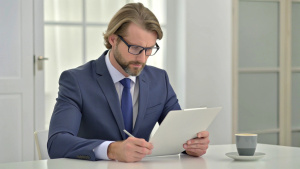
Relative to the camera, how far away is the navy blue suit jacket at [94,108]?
204 cm

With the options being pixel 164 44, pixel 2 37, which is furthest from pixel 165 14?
pixel 2 37

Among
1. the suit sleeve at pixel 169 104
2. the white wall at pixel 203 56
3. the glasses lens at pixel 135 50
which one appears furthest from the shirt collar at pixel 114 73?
the white wall at pixel 203 56

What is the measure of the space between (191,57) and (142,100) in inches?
88.9

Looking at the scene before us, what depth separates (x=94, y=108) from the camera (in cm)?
218

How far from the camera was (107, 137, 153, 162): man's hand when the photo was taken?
70.0 inches

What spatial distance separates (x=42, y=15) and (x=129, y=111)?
6.55ft

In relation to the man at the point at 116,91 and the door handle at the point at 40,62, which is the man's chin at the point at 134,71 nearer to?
the man at the point at 116,91

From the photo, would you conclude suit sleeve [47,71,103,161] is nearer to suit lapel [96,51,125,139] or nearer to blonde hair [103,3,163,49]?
suit lapel [96,51,125,139]

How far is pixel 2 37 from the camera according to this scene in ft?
12.7

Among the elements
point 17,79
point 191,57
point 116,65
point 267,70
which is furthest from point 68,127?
point 267,70

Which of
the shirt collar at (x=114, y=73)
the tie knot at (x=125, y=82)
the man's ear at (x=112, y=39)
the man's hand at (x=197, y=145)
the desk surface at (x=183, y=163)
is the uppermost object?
the man's ear at (x=112, y=39)

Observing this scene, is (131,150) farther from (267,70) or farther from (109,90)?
(267,70)

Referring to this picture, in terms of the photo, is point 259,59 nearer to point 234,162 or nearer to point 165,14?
point 165,14

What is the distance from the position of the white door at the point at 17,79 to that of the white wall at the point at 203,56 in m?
1.21
